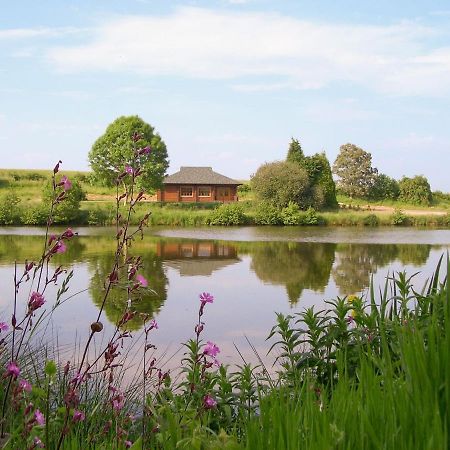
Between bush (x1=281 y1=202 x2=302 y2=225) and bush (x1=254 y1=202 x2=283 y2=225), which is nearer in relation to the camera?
bush (x1=281 y1=202 x2=302 y2=225)

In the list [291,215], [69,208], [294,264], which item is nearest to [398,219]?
[291,215]

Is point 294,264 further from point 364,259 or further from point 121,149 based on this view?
point 121,149

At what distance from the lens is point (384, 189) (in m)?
52.1

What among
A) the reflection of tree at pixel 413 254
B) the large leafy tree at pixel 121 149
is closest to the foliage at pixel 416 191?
the large leafy tree at pixel 121 149

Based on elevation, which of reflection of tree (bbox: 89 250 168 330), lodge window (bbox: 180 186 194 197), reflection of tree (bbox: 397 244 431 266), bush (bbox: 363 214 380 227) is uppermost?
lodge window (bbox: 180 186 194 197)

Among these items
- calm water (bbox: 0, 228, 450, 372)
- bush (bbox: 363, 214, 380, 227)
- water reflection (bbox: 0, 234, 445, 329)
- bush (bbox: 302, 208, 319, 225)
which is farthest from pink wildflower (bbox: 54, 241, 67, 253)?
bush (bbox: 363, 214, 380, 227)

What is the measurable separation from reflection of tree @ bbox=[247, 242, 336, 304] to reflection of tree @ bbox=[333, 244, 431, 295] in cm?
32

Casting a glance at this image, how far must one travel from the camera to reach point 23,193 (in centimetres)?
4444

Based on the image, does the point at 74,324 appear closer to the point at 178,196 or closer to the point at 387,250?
the point at 387,250

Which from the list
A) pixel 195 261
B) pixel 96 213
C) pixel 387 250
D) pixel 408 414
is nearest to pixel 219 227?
pixel 96 213

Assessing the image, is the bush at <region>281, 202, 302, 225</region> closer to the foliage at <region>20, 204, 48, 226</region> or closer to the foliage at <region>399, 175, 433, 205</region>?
the foliage at <region>20, 204, 48, 226</region>

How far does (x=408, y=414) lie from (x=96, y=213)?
31752 millimetres

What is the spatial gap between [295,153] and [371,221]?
28.1 feet

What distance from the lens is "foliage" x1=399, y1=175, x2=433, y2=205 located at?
4878 centimetres
